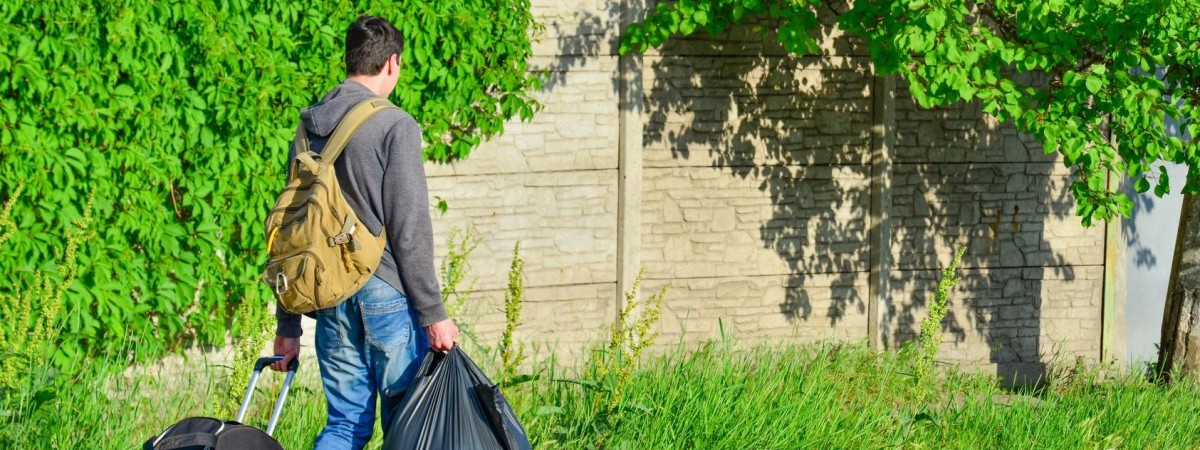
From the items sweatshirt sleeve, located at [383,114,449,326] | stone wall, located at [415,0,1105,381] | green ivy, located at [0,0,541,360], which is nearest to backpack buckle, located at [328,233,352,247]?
sweatshirt sleeve, located at [383,114,449,326]

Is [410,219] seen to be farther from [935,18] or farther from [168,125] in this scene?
[935,18]

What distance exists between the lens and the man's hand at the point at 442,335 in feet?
9.46

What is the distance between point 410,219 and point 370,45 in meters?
0.45

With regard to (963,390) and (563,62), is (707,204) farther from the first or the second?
(963,390)

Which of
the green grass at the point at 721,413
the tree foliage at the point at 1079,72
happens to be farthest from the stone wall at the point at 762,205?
the tree foliage at the point at 1079,72

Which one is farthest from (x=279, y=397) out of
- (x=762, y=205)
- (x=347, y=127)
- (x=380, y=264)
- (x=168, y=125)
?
(x=762, y=205)

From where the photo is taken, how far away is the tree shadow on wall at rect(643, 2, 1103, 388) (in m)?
5.95

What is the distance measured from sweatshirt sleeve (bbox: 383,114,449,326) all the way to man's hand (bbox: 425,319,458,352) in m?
0.02

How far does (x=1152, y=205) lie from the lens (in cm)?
670

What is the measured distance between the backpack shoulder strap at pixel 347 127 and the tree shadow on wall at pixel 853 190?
10.2ft

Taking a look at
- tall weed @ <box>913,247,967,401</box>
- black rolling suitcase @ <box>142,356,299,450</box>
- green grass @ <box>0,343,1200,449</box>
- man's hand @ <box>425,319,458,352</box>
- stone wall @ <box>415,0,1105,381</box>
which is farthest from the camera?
stone wall @ <box>415,0,1105,381</box>

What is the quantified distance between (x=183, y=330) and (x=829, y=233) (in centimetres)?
324

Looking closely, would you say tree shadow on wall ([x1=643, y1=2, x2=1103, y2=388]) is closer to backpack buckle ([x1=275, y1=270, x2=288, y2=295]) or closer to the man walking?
the man walking

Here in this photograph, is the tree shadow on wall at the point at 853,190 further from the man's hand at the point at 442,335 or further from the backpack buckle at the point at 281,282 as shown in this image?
the backpack buckle at the point at 281,282
